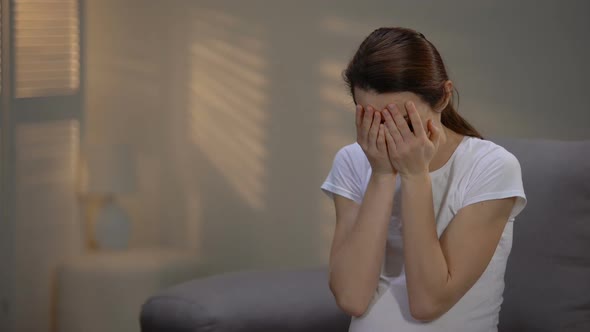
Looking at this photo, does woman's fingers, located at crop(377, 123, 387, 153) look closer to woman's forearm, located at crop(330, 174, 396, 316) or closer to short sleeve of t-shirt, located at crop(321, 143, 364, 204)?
woman's forearm, located at crop(330, 174, 396, 316)

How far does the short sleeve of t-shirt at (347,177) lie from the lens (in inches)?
73.1

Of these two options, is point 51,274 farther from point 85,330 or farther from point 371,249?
point 371,249

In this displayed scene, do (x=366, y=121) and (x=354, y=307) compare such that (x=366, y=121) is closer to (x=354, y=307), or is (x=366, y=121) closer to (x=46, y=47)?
(x=354, y=307)

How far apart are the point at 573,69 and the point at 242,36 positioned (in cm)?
149

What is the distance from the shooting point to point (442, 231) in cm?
174

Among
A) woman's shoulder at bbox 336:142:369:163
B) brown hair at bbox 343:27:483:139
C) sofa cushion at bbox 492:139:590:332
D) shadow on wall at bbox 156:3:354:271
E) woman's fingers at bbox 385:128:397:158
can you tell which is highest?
brown hair at bbox 343:27:483:139

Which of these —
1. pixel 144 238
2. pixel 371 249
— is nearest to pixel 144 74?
pixel 144 238

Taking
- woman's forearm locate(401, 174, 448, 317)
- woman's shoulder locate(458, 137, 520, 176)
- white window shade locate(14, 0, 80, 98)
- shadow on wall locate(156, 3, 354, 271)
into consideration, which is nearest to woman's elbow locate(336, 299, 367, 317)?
woman's forearm locate(401, 174, 448, 317)

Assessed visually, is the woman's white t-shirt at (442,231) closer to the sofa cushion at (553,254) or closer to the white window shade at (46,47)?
the sofa cushion at (553,254)

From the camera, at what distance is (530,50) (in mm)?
4207

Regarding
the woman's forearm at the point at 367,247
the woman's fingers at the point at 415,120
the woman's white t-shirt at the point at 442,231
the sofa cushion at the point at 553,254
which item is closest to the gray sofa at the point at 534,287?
the sofa cushion at the point at 553,254

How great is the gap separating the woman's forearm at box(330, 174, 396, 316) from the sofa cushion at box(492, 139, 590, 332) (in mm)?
626

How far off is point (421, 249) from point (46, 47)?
7.77 feet

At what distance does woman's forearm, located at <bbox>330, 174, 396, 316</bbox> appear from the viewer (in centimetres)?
170
